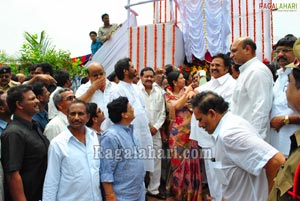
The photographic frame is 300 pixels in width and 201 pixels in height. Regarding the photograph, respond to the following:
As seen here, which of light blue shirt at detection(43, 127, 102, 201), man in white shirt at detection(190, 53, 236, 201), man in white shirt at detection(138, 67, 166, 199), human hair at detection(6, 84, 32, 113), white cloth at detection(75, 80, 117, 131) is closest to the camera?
light blue shirt at detection(43, 127, 102, 201)

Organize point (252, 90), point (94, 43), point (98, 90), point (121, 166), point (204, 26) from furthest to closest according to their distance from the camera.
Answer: point (94, 43) < point (204, 26) < point (98, 90) < point (252, 90) < point (121, 166)

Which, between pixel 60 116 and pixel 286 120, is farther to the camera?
pixel 60 116

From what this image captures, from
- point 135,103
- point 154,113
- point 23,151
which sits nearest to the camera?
point 23,151

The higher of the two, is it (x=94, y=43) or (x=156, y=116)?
(x=94, y=43)

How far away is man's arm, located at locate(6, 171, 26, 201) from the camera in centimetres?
276

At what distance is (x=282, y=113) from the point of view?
3.35 meters

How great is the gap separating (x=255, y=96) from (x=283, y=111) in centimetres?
28

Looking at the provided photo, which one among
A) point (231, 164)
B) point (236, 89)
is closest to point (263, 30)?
point (236, 89)

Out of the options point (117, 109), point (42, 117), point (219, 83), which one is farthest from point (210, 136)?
point (42, 117)

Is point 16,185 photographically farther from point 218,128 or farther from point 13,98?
point 218,128

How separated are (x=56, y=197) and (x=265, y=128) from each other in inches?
74.9

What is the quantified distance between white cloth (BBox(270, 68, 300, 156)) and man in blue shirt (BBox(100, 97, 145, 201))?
126cm

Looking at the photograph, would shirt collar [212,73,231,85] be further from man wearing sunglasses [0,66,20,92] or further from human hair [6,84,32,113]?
man wearing sunglasses [0,66,20,92]

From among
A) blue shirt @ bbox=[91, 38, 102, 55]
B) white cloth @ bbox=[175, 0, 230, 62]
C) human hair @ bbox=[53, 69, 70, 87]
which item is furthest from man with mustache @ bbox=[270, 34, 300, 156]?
blue shirt @ bbox=[91, 38, 102, 55]
